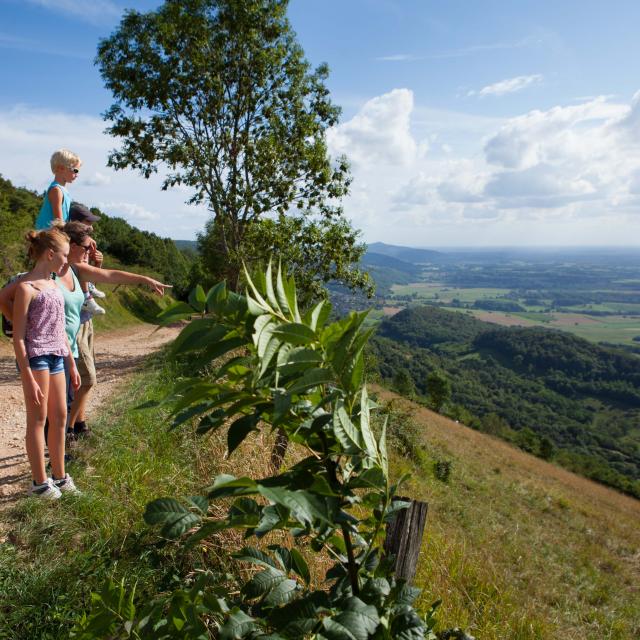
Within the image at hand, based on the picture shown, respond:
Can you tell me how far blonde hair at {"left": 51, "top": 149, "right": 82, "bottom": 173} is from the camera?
186 inches

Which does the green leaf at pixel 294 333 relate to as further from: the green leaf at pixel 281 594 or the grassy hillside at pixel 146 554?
the green leaf at pixel 281 594

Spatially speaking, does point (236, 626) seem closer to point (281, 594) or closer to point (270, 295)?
point (281, 594)

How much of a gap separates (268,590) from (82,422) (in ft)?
16.2

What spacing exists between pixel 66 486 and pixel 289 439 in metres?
3.83

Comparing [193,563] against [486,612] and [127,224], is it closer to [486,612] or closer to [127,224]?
[486,612]

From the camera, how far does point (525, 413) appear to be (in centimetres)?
9425

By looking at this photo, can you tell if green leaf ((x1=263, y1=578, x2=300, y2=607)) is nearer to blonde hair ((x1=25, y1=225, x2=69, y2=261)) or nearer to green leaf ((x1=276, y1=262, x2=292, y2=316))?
green leaf ((x1=276, y1=262, x2=292, y2=316))

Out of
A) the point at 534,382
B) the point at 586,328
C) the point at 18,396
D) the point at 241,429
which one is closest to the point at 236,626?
the point at 241,429

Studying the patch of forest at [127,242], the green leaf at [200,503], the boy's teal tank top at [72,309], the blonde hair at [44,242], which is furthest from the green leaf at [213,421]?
the patch of forest at [127,242]

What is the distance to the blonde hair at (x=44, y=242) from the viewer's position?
367cm

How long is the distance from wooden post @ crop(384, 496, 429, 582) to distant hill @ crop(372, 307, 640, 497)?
166 ft

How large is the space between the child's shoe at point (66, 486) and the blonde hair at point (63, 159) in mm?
3033

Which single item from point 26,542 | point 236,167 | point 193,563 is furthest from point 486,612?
point 236,167

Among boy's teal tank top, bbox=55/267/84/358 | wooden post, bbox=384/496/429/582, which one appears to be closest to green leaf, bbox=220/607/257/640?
wooden post, bbox=384/496/429/582
